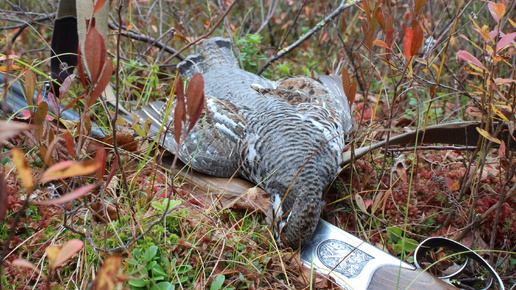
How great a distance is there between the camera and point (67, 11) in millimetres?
2887

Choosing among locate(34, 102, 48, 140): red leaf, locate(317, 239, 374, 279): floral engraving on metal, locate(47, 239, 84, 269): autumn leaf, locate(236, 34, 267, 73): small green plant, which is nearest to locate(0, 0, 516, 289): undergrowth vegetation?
locate(34, 102, 48, 140): red leaf

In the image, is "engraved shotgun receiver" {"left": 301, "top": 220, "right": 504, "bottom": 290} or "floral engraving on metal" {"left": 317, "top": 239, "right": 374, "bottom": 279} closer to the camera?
"engraved shotgun receiver" {"left": 301, "top": 220, "right": 504, "bottom": 290}

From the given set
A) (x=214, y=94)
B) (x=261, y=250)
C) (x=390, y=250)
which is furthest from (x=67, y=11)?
(x=390, y=250)

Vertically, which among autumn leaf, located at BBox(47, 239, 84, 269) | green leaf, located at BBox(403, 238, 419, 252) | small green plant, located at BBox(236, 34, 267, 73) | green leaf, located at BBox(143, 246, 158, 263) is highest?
autumn leaf, located at BBox(47, 239, 84, 269)

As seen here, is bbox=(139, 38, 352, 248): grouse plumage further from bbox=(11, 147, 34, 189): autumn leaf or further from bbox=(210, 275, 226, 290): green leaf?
bbox=(11, 147, 34, 189): autumn leaf

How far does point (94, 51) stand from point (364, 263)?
183cm

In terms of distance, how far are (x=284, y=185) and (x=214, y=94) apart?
139cm

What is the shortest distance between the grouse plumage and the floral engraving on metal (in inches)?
5.7

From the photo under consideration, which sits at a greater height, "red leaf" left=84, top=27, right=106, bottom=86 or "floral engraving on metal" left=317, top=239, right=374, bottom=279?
"red leaf" left=84, top=27, right=106, bottom=86

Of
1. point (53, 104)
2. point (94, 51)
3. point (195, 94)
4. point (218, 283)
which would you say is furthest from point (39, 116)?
point (218, 283)

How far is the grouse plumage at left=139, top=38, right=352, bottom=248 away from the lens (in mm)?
2516

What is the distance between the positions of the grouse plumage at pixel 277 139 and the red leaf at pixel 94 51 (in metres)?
1.36

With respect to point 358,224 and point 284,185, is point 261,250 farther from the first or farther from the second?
point 358,224

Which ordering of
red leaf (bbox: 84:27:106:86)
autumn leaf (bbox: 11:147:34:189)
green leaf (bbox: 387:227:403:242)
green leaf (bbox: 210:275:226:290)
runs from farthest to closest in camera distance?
green leaf (bbox: 387:227:403:242), green leaf (bbox: 210:275:226:290), red leaf (bbox: 84:27:106:86), autumn leaf (bbox: 11:147:34:189)
